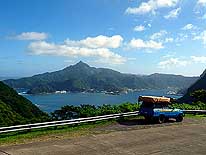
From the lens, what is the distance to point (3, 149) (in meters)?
13.7

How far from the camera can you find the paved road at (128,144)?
45.7 feet

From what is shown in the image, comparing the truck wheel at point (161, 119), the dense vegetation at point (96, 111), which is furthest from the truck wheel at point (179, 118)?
the dense vegetation at point (96, 111)

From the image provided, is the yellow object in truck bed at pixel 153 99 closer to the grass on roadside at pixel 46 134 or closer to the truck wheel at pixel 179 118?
the truck wheel at pixel 179 118

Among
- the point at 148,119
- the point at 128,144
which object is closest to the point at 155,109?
the point at 148,119

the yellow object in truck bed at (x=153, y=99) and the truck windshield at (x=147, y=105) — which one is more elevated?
the yellow object in truck bed at (x=153, y=99)

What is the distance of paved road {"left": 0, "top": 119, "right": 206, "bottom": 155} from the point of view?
1394cm

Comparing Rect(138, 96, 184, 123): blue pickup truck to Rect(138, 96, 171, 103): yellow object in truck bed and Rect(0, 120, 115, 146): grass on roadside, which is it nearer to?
Rect(138, 96, 171, 103): yellow object in truck bed

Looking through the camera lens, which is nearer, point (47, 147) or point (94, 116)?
point (47, 147)

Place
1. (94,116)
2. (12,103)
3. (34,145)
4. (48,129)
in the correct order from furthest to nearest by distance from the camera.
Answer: (12,103)
(94,116)
(48,129)
(34,145)

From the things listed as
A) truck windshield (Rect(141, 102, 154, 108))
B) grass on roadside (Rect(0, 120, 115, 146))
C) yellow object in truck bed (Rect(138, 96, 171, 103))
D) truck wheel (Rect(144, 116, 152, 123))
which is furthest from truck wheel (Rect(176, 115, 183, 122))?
grass on roadside (Rect(0, 120, 115, 146))

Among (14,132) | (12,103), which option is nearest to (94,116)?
(14,132)

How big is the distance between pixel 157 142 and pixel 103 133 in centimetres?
301

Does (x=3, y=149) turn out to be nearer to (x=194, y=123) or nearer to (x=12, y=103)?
(x=194, y=123)

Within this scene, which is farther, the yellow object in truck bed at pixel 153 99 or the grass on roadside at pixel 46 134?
the yellow object in truck bed at pixel 153 99
